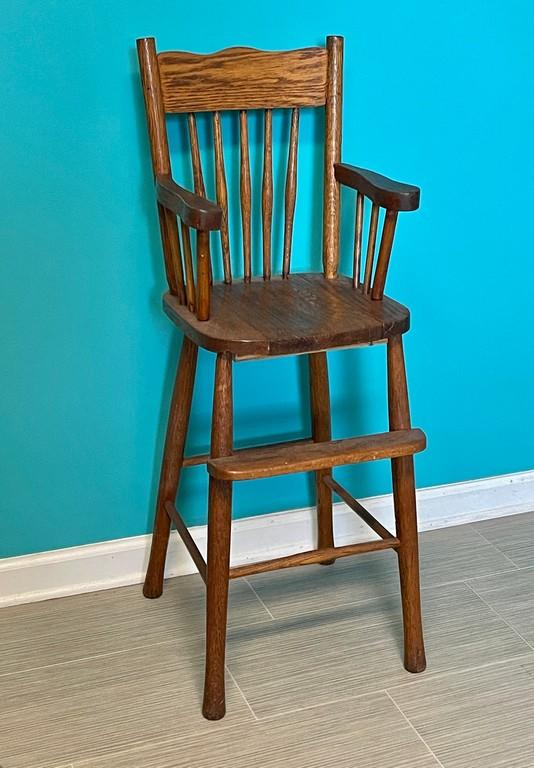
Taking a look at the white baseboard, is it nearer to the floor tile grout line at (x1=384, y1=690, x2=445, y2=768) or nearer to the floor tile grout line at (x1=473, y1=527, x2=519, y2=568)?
the floor tile grout line at (x1=473, y1=527, x2=519, y2=568)

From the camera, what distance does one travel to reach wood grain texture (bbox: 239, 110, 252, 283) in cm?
190

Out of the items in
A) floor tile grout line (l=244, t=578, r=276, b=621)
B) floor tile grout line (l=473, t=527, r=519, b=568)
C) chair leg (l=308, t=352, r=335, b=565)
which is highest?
chair leg (l=308, t=352, r=335, b=565)

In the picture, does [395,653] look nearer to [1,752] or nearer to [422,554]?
[422,554]

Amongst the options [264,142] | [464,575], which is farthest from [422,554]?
[264,142]

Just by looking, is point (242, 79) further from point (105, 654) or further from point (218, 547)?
point (105, 654)

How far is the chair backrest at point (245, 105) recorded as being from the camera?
5.99 feet

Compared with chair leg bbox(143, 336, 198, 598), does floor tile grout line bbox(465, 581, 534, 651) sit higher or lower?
lower

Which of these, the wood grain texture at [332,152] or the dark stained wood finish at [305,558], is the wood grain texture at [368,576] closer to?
the dark stained wood finish at [305,558]

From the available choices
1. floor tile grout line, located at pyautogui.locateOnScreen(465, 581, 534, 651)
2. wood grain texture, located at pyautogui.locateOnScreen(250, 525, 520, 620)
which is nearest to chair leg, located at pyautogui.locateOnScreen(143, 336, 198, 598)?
wood grain texture, located at pyautogui.locateOnScreen(250, 525, 520, 620)

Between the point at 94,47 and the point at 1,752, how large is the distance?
1220mm

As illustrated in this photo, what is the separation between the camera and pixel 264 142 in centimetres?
193

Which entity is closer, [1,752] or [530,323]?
[1,752]

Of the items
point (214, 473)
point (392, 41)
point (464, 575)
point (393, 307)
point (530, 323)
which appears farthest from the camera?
point (530, 323)

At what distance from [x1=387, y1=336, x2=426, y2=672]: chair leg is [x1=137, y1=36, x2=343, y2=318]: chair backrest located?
28cm
